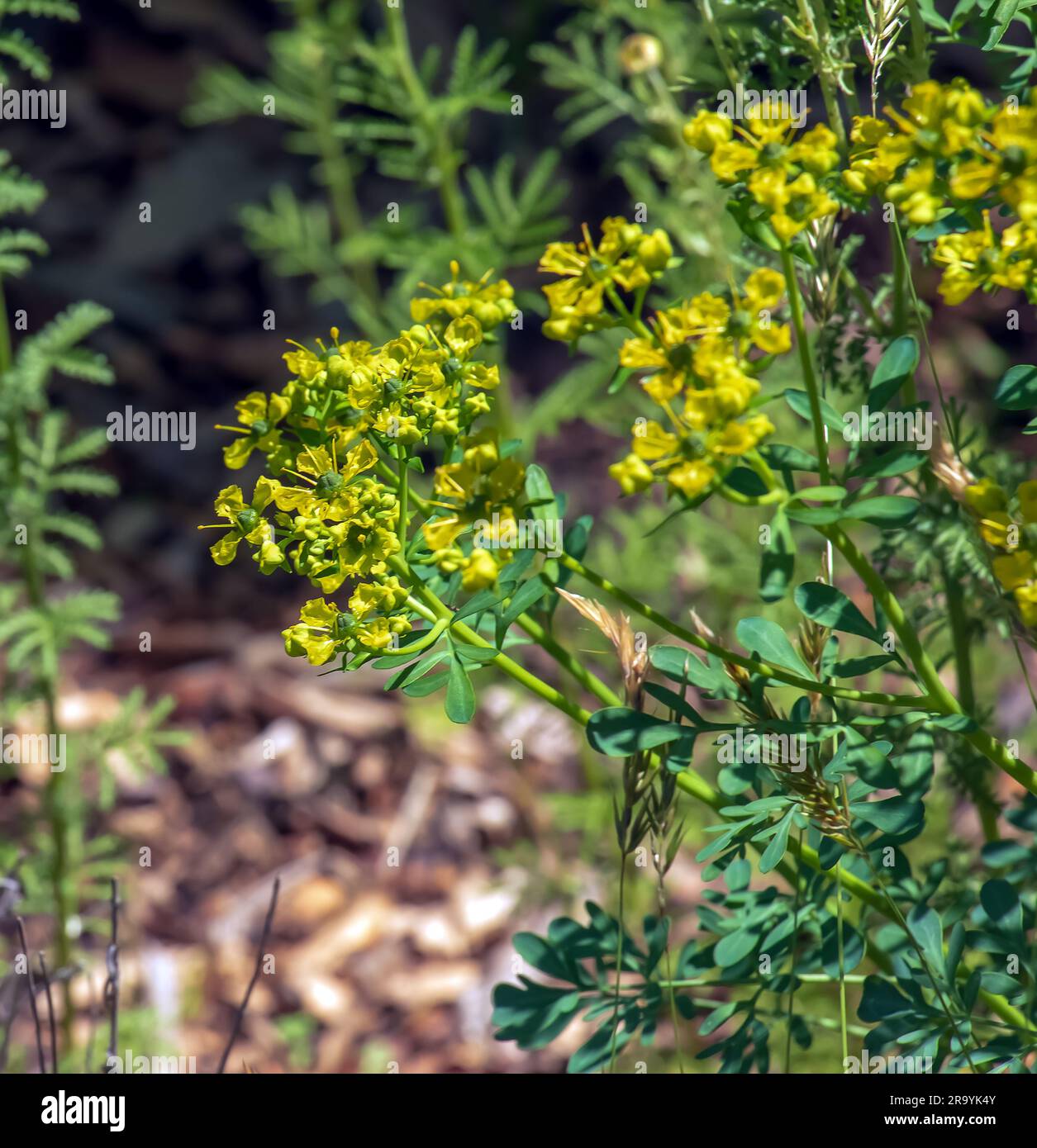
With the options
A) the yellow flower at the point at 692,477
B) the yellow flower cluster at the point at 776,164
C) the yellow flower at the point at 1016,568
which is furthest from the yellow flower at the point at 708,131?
the yellow flower at the point at 1016,568

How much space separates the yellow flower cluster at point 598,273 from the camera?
838mm

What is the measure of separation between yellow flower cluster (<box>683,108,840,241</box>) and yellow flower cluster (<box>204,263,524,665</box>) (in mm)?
214

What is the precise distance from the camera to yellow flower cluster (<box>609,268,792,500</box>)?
76 centimetres

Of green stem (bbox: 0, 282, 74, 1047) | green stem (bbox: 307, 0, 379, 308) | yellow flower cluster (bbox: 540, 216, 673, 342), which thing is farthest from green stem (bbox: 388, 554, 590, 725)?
green stem (bbox: 307, 0, 379, 308)

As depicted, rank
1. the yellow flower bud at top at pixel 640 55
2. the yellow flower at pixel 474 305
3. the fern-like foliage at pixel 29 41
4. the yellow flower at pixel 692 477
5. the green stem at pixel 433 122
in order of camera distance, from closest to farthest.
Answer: the yellow flower at pixel 692 477 → the yellow flower at pixel 474 305 → the fern-like foliage at pixel 29 41 → the yellow flower bud at top at pixel 640 55 → the green stem at pixel 433 122

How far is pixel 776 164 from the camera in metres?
0.81

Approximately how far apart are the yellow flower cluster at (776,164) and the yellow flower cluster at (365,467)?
0.70ft

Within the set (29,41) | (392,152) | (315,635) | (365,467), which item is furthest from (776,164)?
(392,152)

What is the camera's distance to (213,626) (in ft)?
9.44

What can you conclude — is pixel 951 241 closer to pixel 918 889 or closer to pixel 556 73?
pixel 918 889

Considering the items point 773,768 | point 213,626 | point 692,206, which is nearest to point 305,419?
point 773,768

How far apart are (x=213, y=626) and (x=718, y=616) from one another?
1333 mm

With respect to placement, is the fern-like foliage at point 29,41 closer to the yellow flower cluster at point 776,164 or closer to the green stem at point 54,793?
the green stem at point 54,793
